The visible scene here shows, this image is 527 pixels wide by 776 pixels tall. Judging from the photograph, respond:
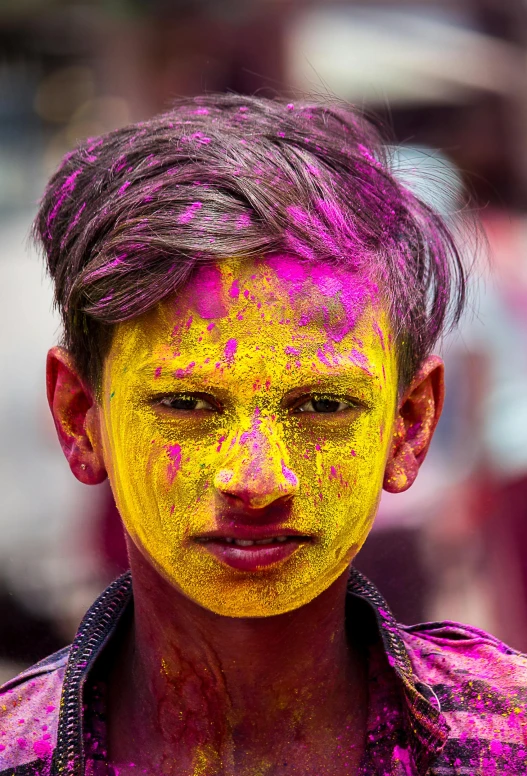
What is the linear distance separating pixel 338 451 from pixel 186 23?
1.54 metres

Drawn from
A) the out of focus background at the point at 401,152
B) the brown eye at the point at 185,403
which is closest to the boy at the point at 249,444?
the brown eye at the point at 185,403

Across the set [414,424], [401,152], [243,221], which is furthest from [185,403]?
[401,152]

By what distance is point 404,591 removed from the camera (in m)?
1.99

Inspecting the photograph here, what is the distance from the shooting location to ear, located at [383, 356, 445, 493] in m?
1.40

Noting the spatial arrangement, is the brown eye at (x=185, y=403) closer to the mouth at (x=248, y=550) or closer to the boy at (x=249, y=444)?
the boy at (x=249, y=444)

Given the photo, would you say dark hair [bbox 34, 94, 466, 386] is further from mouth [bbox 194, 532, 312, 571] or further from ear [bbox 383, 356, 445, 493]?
mouth [bbox 194, 532, 312, 571]

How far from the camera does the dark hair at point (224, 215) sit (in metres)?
1.23

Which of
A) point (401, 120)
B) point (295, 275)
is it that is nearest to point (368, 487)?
point (295, 275)

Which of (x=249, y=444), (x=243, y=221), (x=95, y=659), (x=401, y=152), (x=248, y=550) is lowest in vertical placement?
(x=95, y=659)

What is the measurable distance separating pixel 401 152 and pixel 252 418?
83 centimetres

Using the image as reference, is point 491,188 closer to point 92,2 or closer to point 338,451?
point 92,2

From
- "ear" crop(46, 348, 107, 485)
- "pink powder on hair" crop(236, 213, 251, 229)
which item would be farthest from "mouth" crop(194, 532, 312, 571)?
"pink powder on hair" crop(236, 213, 251, 229)

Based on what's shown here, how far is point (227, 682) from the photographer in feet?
4.47

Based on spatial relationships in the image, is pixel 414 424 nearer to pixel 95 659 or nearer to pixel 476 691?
pixel 476 691
